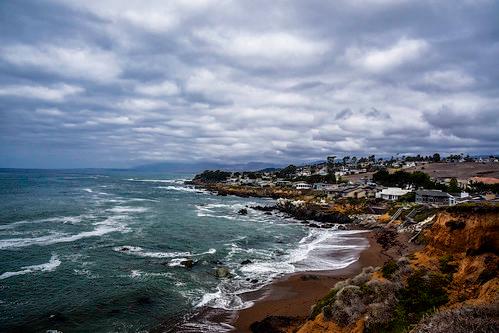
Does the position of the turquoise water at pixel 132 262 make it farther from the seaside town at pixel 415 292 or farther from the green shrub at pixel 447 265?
the green shrub at pixel 447 265

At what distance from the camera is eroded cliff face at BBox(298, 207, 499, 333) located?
594 inches

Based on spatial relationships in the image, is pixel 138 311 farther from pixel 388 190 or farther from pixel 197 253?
pixel 388 190

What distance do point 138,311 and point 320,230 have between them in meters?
38.2

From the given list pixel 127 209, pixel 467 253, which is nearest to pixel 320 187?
pixel 127 209

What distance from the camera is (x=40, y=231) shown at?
45.5m

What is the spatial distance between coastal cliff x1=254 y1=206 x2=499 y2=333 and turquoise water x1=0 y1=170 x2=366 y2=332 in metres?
9.68

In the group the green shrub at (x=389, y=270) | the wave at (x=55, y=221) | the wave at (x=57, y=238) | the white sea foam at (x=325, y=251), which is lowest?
the white sea foam at (x=325, y=251)

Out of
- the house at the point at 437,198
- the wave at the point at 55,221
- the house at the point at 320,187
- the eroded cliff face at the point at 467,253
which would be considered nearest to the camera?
the eroded cliff face at the point at 467,253

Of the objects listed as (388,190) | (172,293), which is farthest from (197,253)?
(388,190)

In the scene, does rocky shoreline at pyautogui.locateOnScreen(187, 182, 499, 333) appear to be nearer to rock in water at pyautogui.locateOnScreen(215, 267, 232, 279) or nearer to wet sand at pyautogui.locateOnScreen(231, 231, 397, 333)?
wet sand at pyautogui.locateOnScreen(231, 231, 397, 333)

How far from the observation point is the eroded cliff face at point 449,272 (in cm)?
1509

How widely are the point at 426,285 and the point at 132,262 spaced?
2602 centimetres

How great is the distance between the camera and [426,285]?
55.7ft

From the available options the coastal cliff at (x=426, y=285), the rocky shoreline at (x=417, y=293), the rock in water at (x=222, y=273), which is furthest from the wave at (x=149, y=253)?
the coastal cliff at (x=426, y=285)
